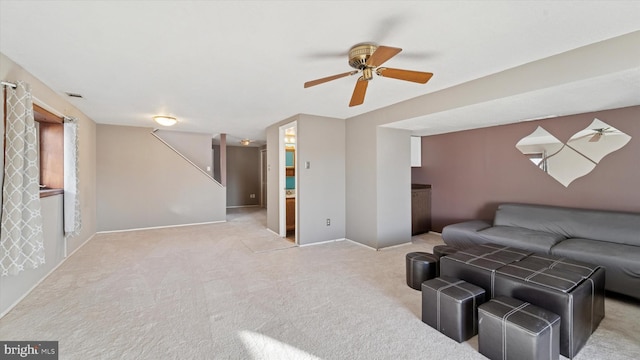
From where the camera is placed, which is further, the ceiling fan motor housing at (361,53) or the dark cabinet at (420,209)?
the dark cabinet at (420,209)

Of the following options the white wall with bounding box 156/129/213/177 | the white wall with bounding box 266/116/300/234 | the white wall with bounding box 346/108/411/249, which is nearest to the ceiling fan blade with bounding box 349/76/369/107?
the white wall with bounding box 346/108/411/249

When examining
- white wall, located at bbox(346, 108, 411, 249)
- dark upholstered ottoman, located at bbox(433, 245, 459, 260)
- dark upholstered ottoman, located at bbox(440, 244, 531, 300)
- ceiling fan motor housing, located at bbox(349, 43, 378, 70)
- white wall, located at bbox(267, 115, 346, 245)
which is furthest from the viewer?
white wall, located at bbox(267, 115, 346, 245)

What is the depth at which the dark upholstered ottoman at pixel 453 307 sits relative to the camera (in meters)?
1.97

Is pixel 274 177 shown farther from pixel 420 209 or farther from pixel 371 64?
pixel 371 64

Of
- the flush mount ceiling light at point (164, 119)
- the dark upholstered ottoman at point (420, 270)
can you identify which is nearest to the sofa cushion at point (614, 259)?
the dark upholstered ottoman at point (420, 270)

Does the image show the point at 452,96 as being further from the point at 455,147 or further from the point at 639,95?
the point at 455,147

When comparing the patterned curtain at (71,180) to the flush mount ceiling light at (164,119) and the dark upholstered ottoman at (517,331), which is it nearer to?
the flush mount ceiling light at (164,119)

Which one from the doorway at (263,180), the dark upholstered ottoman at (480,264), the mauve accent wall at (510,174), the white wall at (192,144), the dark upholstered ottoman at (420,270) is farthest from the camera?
the doorway at (263,180)

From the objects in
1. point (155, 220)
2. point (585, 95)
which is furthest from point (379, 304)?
point (155, 220)

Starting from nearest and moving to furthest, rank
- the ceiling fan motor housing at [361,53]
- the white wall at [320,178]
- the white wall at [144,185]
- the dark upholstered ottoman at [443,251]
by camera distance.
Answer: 1. the ceiling fan motor housing at [361,53]
2. the dark upholstered ottoman at [443,251]
3. the white wall at [320,178]
4. the white wall at [144,185]

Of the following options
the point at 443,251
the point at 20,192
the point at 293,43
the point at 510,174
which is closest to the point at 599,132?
the point at 510,174

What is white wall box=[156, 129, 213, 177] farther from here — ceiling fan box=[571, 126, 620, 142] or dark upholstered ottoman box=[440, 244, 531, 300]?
ceiling fan box=[571, 126, 620, 142]

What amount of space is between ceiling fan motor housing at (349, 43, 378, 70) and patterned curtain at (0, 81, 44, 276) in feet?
9.70

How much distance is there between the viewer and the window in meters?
3.64
